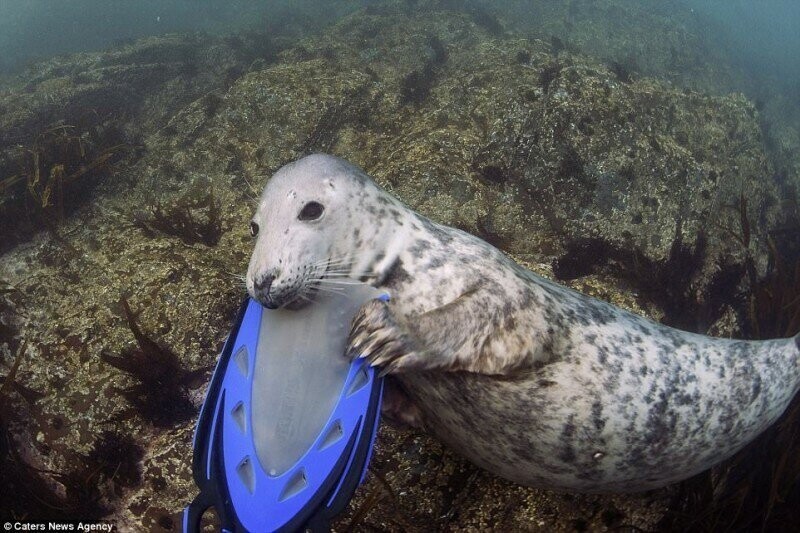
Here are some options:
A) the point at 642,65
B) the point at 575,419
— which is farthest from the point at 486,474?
the point at 642,65

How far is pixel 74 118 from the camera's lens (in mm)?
7441

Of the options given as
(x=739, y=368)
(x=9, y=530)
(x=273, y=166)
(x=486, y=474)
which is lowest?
(x=9, y=530)

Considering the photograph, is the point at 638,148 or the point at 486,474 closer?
the point at 486,474

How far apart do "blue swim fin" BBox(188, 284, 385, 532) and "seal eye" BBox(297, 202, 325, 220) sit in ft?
1.25

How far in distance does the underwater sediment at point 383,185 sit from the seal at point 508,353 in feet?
2.64

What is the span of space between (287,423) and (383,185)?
10.2 feet

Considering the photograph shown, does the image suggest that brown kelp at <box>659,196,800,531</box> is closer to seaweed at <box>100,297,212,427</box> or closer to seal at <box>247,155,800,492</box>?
seal at <box>247,155,800,492</box>

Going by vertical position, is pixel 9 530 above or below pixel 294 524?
below

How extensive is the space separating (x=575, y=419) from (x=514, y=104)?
4.04m

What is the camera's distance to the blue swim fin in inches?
69.8

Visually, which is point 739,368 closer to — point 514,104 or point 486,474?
point 486,474

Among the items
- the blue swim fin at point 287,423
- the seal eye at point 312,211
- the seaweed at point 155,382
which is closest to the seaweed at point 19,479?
the seaweed at point 155,382

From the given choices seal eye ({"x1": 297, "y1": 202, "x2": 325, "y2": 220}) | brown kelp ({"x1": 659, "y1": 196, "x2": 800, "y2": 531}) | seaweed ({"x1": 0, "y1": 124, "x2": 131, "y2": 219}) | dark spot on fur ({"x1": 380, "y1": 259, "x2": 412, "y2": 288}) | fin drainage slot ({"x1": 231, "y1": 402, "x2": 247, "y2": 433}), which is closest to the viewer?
fin drainage slot ({"x1": 231, "y1": 402, "x2": 247, "y2": 433})

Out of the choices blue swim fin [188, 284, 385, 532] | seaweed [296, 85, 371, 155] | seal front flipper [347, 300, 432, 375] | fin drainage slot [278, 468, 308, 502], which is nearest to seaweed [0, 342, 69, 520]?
blue swim fin [188, 284, 385, 532]
